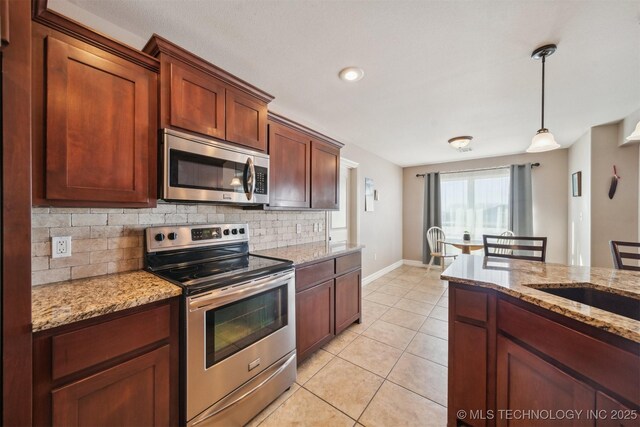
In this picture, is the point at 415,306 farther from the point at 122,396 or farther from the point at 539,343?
the point at 122,396

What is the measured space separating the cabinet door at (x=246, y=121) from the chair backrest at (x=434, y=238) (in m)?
4.30

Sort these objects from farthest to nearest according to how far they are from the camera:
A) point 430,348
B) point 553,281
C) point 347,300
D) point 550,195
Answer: point 550,195 → point 347,300 → point 430,348 → point 553,281

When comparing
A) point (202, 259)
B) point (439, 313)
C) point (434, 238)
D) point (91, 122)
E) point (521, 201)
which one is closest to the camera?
point (91, 122)

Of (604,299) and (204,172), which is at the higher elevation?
(204,172)

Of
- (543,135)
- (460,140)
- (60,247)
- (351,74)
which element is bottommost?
(60,247)

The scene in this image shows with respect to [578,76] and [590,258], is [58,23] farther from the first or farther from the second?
[590,258]

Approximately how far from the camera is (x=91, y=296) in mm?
1087

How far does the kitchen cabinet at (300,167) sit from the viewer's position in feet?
7.20

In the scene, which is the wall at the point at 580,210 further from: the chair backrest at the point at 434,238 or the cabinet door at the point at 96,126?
the cabinet door at the point at 96,126

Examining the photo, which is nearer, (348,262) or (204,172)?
(204,172)

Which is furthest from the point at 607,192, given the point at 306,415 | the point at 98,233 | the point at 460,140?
the point at 98,233

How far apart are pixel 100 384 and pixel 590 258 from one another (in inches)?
189

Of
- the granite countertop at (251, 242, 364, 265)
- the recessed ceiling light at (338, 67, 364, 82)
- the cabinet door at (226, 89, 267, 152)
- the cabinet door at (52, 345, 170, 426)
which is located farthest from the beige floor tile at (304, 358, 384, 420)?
the recessed ceiling light at (338, 67, 364, 82)

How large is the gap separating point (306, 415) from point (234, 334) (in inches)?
28.8
